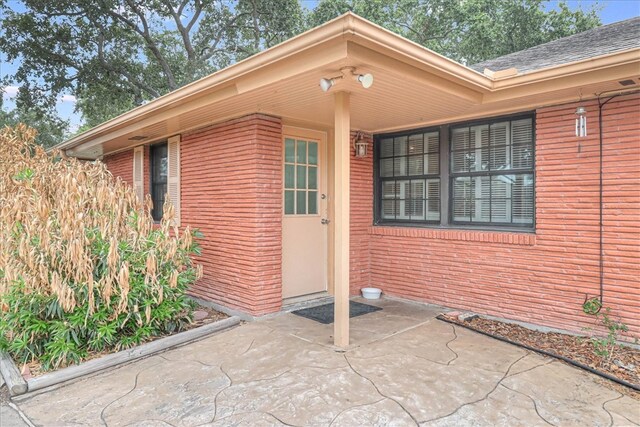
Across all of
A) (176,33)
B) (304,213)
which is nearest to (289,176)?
(304,213)

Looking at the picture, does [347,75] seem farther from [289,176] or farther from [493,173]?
[493,173]

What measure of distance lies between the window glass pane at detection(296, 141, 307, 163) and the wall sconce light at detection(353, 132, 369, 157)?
762 mm

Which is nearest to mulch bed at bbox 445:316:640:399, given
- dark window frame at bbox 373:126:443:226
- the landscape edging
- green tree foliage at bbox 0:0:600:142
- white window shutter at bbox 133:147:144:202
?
the landscape edging

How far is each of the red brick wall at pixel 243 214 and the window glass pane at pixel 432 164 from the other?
6.48 feet

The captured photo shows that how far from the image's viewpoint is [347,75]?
325 centimetres

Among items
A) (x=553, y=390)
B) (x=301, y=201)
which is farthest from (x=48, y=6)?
(x=553, y=390)

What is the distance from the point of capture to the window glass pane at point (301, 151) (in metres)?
5.35

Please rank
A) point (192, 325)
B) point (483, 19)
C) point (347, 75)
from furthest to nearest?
point (483, 19) → point (192, 325) → point (347, 75)

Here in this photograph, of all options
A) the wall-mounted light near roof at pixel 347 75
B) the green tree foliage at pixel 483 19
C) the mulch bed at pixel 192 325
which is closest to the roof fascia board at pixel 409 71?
the wall-mounted light near roof at pixel 347 75

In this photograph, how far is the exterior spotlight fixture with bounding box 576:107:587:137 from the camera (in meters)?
3.78

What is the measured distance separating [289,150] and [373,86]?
1864mm

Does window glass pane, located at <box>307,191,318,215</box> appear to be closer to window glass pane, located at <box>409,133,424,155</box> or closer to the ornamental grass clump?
window glass pane, located at <box>409,133,424,155</box>

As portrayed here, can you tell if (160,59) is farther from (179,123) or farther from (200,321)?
(200,321)

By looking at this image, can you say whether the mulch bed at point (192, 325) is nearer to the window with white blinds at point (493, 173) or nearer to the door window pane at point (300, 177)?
the door window pane at point (300, 177)
